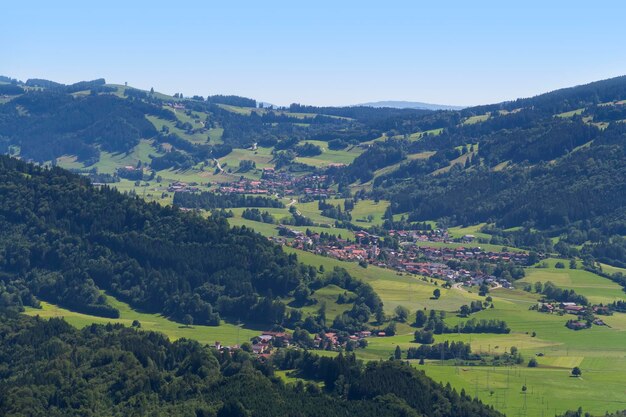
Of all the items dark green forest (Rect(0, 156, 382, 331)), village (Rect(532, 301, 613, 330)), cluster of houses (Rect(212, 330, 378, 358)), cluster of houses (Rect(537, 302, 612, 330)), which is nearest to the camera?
cluster of houses (Rect(212, 330, 378, 358))

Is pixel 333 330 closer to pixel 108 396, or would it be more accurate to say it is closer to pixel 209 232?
pixel 209 232

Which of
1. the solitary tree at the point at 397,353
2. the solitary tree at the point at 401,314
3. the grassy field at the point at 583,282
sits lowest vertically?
the solitary tree at the point at 397,353

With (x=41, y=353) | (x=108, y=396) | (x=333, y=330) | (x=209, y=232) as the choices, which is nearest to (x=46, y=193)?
(x=209, y=232)

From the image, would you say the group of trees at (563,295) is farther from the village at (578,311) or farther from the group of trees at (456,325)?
the group of trees at (456,325)

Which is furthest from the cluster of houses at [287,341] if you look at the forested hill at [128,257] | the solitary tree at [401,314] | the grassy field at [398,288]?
the grassy field at [398,288]

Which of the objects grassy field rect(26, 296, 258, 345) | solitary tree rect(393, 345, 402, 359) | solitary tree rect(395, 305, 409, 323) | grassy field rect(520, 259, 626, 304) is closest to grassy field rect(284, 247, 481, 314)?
solitary tree rect(395, 305, 409, 323)

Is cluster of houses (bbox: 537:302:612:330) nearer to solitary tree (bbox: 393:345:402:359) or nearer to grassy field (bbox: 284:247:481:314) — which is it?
grassy field (bbox: 284:247:481:314)
